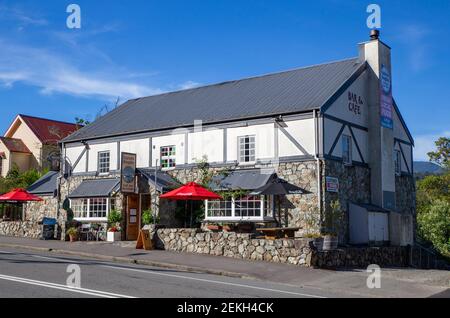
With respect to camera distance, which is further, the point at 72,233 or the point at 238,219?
the point at 72,233

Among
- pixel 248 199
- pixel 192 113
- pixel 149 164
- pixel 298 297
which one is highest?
pixel 192 113

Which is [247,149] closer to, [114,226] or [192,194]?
[192,194]

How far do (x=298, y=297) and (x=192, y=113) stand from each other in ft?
53.0

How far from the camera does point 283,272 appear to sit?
52.7 ft

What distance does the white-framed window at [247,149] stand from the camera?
2328 cm

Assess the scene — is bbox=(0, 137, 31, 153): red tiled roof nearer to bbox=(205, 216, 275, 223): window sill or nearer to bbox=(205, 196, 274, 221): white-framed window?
bbox=(205, 196, 274, 221): white-framed window

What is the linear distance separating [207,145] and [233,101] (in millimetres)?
2815

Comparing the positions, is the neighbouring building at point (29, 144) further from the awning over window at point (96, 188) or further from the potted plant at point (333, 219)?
the potted plant at point (333, 219)

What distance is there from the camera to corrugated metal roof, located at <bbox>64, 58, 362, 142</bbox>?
23188mm

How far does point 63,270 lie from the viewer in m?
13.6

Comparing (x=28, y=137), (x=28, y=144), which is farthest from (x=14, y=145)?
(x=28, y=137)

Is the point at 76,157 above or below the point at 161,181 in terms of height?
above
